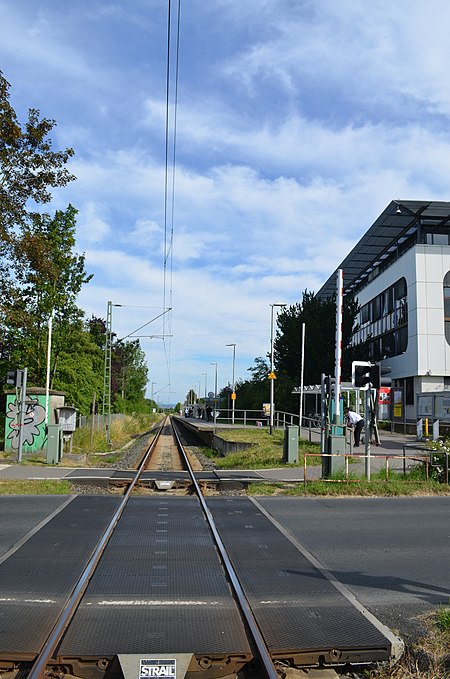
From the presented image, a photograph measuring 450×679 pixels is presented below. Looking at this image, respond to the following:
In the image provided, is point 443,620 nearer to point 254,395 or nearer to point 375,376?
point 375,376

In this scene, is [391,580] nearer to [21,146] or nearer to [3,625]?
[3,625]

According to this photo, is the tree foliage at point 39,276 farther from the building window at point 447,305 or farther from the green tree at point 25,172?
the building window at point 447,305

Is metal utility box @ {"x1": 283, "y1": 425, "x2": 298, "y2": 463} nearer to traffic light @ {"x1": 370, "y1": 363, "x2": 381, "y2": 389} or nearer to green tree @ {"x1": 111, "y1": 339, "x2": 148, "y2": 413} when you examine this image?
traffic light @ {"x1": 370, "y1": 363, "x2": 381, "y2": 389}

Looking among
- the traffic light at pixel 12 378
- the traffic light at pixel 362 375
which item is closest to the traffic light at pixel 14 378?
the traffic light at pixel 12 378

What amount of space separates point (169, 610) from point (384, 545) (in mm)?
4157

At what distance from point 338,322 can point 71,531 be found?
34.8ft

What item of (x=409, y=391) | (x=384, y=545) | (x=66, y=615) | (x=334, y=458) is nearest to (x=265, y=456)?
(x=334, y=458)

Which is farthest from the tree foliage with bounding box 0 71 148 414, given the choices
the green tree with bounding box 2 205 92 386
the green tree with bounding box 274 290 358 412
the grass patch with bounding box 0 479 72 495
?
the green tree with bounding box 274 290 358 412

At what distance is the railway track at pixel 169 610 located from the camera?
482 cm

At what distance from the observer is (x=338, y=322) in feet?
59.4

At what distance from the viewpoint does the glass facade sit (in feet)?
159

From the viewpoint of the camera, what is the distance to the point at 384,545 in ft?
29.7

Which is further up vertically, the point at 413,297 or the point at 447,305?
the point at 413,297

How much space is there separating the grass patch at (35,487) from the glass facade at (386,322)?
1430 inches
